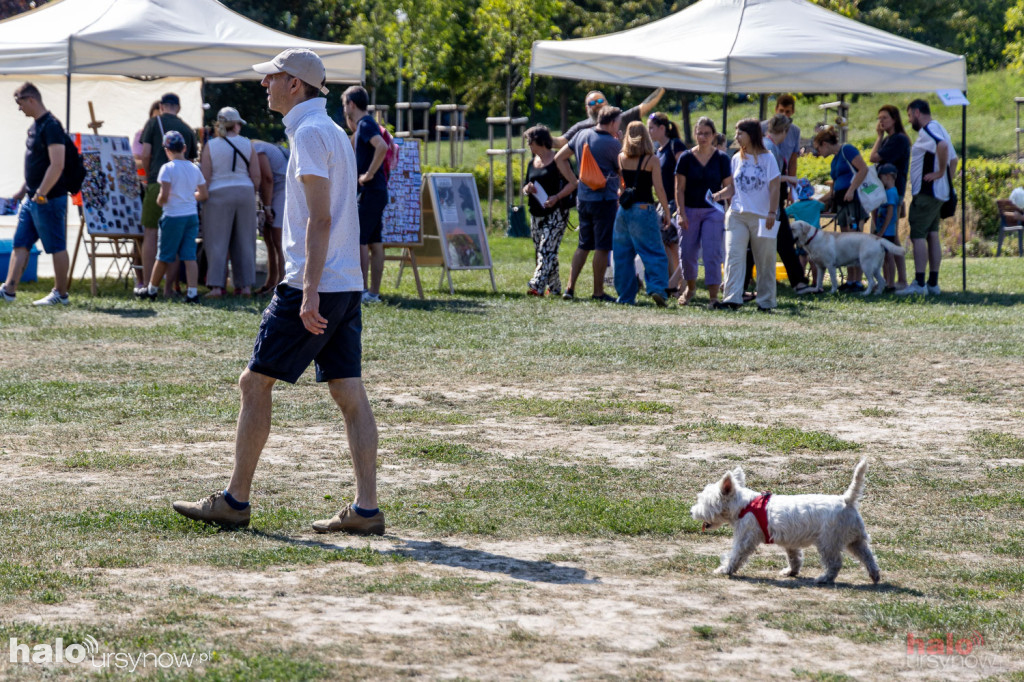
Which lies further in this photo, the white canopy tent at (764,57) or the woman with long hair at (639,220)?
the white canopy tent at (764,57)

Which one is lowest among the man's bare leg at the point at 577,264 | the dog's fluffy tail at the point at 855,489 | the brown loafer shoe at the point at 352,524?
the brown loafer shoe at the point at 352,524

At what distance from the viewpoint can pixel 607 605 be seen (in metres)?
4.41

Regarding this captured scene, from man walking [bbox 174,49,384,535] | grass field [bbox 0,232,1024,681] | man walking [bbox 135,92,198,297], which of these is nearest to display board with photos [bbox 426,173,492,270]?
man walking [bbox 135,92,198,297]

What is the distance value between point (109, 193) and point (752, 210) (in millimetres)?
6896

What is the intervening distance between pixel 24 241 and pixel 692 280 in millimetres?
6884

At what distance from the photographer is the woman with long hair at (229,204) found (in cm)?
1333

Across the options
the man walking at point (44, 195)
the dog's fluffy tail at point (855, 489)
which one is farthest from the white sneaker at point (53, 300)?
the dog's fluffy tail at point (855, 489)

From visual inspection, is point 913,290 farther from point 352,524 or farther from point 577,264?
point 352,524

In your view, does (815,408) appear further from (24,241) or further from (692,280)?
(24,241)

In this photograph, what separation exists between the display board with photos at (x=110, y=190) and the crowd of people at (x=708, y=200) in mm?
4360

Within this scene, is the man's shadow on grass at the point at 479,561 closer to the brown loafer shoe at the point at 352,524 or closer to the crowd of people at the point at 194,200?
the brown loafer shoe at the point at 352,524

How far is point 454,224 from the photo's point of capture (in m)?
14.7

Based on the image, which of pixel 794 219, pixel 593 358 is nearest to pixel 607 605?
pixel 593 358

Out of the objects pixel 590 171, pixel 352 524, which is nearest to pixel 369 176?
pixel 590 171
